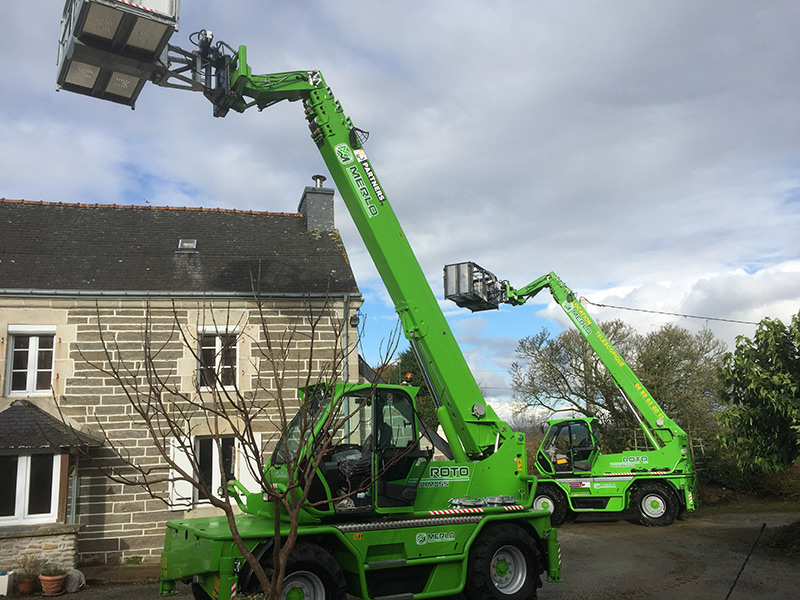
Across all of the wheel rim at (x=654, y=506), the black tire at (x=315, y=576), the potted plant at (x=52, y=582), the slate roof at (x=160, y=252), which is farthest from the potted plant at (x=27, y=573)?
the wheel rim at (x=654, y=506)

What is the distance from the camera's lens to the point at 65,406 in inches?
471

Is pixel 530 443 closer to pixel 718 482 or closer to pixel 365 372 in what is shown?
pixel 718 482

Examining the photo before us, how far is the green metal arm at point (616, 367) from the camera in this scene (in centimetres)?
1423

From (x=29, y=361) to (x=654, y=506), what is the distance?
12909 millimetres

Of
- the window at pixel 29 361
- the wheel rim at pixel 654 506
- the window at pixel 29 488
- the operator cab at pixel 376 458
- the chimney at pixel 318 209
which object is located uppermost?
the chimney at pixel 318 209

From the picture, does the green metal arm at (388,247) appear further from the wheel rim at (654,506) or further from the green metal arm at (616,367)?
the wheel rim at (654,506)

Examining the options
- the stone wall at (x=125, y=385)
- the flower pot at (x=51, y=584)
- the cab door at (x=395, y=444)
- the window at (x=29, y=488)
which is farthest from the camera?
the stone wall at (x=125, y=385)

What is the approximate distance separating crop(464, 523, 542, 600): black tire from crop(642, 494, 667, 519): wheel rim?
294 inches

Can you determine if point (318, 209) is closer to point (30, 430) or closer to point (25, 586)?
point (30, 430)

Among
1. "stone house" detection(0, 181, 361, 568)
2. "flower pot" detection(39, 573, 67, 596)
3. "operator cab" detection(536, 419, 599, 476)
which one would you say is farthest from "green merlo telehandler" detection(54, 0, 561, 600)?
"operator cab" detection(536, 419, 599, 476)

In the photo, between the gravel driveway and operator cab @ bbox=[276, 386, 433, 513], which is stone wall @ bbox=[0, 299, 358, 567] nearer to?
the gravel driveway

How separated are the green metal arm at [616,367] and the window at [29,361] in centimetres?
929

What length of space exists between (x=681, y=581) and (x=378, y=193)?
6708 millimetres

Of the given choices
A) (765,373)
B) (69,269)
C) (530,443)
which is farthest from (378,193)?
(530,443)
